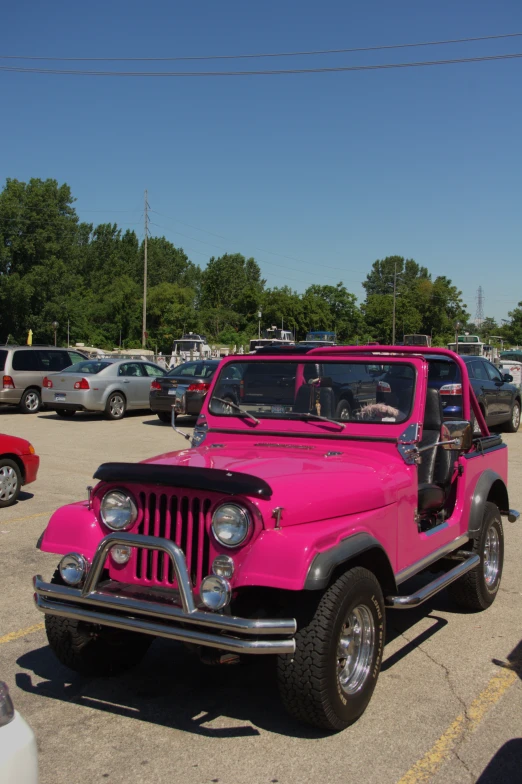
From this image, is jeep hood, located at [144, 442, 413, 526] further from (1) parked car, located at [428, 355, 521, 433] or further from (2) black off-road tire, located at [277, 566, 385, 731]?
(1) parked car, located at [428, 355, 521, 433]

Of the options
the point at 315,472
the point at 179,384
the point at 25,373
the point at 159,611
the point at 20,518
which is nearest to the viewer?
the point at 159,611

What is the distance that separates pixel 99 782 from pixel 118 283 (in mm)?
90280

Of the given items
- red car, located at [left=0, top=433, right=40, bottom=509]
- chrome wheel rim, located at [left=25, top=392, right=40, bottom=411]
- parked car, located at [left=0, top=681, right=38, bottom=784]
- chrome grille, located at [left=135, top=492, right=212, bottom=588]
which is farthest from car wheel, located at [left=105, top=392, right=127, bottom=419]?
parked car, located at [left=0, top=681, right=38, bottom=784]

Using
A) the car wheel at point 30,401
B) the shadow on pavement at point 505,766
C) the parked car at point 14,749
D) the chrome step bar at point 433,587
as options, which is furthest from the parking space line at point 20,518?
the car wheel at point 30,401

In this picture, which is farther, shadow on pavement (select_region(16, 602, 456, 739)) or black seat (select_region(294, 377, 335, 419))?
black seat (select_region(294, 377, 335, 419))

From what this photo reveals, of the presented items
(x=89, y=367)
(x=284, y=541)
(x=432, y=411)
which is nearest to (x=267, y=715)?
(x=284, y=541)

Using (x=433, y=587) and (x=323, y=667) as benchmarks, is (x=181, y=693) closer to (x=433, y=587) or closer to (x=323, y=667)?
(x=323, y=667)

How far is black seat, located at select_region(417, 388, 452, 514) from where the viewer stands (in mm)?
5309

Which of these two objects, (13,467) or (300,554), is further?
(13,467)

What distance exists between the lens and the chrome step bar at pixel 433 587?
4.09 m

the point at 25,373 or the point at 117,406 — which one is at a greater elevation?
the point at 25,373

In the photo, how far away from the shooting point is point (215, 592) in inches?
135

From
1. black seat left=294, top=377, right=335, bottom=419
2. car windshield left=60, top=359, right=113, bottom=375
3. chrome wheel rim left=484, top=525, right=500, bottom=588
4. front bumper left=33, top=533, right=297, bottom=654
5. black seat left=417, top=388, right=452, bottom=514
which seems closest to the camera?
front bumper left=33, top=533, right=297, bottom=654

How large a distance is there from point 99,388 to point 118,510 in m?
15.3
